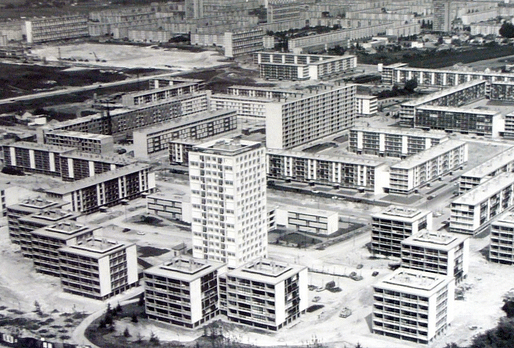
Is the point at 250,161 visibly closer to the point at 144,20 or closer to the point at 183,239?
the point at 183,239

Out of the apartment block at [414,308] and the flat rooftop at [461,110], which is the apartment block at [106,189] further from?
the flat rooftop at [461,110]

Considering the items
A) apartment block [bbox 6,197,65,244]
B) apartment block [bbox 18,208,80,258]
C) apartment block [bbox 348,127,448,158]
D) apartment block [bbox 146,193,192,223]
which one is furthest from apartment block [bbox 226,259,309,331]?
apartment block [bbox 348,127,448,158]

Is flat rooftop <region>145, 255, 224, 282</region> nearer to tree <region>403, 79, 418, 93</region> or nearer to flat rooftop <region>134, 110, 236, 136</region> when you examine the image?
flat rooftop <region>134, 110, 236, 136</region>

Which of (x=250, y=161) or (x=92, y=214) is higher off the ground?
(x=250, y=161)

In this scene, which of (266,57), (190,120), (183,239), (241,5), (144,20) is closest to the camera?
(183,239)

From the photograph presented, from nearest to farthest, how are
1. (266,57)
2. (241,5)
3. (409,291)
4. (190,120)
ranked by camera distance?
(409,291)
(190,120)
(266,57)
(241,5)

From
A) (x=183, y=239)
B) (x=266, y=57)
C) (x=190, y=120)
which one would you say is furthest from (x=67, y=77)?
(x=183, y=239)

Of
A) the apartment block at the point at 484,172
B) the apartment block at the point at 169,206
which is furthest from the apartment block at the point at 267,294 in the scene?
the apartment block at the point at 484,172
